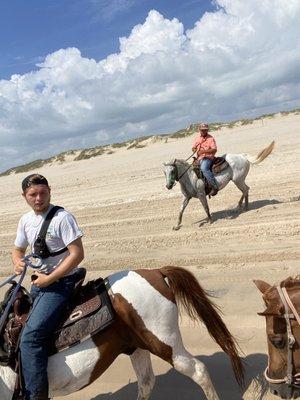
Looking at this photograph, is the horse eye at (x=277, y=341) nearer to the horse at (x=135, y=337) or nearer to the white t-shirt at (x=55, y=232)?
the horse at (x=135, y=337)

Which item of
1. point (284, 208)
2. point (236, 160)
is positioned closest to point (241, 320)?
point (284, 208)

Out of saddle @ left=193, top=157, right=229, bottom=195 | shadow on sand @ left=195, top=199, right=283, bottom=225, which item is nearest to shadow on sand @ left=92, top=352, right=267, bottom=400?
shadow on sand @ left=195, top=199, right=283, bottom=225

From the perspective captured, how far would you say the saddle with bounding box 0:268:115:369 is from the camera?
12.8 ft

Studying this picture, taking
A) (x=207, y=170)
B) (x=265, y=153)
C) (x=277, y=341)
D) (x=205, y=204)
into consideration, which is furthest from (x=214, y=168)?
(x=277, y=341)

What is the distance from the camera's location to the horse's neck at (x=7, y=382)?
3.90m

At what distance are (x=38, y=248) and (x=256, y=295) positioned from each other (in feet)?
11.4

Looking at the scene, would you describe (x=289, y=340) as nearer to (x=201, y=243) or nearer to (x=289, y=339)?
(x=289, y=339)

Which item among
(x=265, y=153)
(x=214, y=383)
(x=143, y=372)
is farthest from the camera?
(x=265, y=153)

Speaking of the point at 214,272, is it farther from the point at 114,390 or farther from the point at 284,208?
the point at 284,208

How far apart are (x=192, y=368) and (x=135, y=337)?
1.81 feet

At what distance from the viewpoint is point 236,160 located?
1270 centimetres

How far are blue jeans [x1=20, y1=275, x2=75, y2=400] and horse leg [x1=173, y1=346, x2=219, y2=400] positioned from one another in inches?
41.8

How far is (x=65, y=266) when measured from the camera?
12.5 ft

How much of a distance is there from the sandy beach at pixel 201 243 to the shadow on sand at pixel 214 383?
10mm
